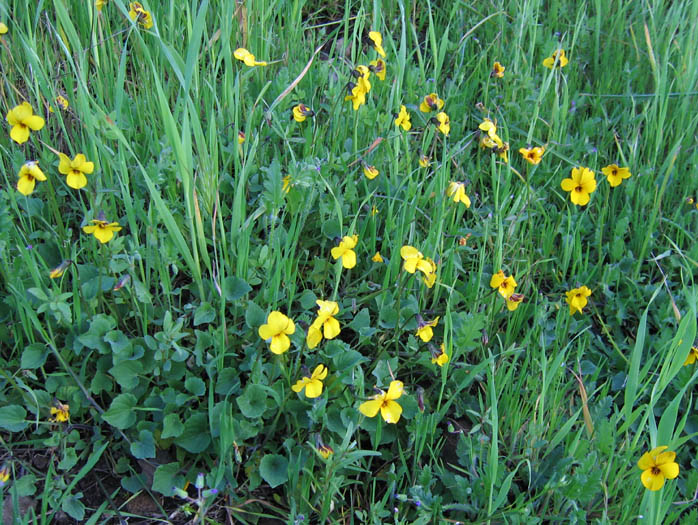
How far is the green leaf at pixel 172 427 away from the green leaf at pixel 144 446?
0.14 ft

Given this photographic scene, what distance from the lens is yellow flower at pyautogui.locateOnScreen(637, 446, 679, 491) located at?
5.57 feet

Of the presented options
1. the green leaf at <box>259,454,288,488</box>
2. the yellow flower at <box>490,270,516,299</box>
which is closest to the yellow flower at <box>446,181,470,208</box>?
the yellow flower at <box>490,270,516,299</box>

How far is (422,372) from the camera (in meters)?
2.25

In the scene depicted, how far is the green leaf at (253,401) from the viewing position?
1890 mm

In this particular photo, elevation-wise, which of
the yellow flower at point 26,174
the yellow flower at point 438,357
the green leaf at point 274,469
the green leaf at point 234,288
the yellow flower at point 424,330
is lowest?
the green leaf at point 274,469

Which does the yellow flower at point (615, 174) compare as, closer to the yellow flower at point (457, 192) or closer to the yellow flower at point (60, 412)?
the yellow flower at point (457, 192)

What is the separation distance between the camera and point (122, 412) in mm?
1958

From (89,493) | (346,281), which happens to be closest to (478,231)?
(346,281)

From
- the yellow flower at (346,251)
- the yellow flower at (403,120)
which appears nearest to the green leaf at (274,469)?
the yellow flower at (346,251)

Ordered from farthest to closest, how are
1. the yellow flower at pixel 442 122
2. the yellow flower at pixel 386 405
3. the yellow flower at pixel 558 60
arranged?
1. the yellow flower at pixel 558 60
2. the yellow flower at pixel 442 122
3. the yellow flower at pixel 386 405

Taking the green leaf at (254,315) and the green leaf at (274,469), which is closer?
the green leaf at (274,469)

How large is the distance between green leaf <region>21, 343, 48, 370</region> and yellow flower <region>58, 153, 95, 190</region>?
1.68 feet

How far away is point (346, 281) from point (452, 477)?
778mm

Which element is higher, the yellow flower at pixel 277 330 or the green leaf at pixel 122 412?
the yellow flower at pixel 277 330
